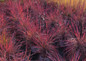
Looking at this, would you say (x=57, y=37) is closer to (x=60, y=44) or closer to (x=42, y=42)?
(x=60, y=44)

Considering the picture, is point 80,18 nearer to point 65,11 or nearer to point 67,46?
point 65,11

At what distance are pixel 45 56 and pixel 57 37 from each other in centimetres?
54

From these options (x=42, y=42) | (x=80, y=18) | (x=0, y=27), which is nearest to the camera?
(x=42, y=42)

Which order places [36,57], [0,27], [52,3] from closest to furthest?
[36,57]
[0,27]
[52,3]

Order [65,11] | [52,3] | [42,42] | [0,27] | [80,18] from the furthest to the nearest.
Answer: [52,3], [65,11], [80,18], [0,27], [42,42]

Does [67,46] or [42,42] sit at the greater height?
[42,42]

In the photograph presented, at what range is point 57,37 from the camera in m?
2.49

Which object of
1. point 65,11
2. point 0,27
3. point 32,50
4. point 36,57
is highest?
point 65,11

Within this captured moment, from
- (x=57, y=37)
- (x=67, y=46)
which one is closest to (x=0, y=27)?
(x=57, y=37)

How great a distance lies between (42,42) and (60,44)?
0.52 metres

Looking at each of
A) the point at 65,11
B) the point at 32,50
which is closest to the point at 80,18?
the point at 65,11

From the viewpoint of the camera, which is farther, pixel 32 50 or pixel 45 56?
pixel 32 50

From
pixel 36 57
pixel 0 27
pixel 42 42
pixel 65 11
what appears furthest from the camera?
pixel 65 11

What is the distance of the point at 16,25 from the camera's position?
3016mm
